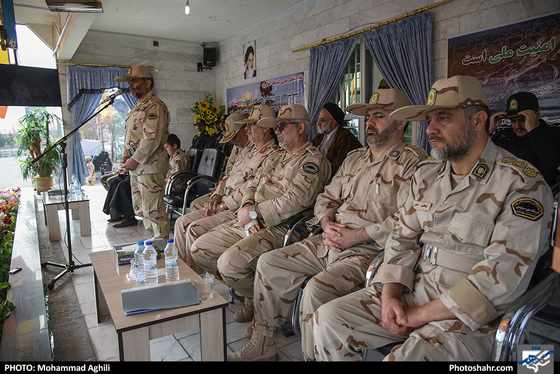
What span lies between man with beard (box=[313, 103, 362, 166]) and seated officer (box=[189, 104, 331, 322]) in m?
1.08

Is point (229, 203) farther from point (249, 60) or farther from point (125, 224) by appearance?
point (249, 60)

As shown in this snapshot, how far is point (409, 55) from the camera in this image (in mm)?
4129

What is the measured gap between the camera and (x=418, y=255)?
1546 millimetres

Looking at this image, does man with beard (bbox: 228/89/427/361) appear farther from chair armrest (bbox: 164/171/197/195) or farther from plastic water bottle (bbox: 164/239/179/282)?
chair armrest (bbox: 164/171/197/195)

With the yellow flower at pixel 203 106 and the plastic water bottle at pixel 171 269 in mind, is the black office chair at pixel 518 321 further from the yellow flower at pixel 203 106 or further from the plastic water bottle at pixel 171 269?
the yellow flower at pixel 203 106

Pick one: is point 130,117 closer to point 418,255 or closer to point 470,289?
point 418,255

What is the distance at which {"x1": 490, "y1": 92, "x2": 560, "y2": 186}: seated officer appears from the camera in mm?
2395

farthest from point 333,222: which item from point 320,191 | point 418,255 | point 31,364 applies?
point 31,364

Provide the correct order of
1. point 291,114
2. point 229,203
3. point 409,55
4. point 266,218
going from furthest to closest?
point 409,55 < point 229,203 < point 291,114 < point 266,218

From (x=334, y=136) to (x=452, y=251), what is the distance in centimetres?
260

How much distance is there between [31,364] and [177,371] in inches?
17.8

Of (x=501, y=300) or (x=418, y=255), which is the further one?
(x=418, y=255)

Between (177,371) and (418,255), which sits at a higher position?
(418,255)

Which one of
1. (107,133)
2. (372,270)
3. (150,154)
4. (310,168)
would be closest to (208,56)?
(107,133)
